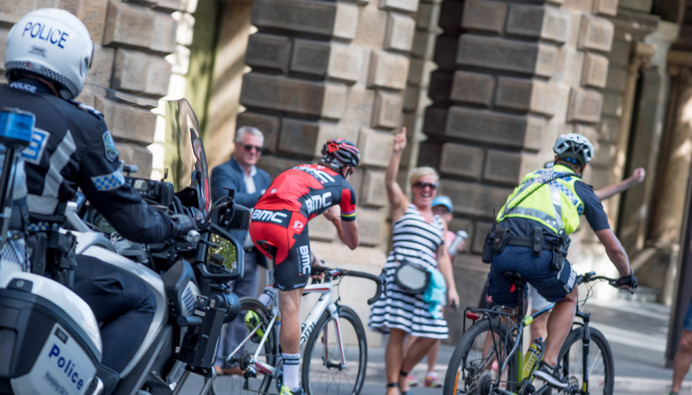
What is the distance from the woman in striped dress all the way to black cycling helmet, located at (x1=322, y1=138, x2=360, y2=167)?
141 centimetres

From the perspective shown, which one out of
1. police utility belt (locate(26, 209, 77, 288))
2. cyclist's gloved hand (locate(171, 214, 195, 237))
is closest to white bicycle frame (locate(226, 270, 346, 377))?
cyclist's gloved hand (locate(171, 214, 195, 237))

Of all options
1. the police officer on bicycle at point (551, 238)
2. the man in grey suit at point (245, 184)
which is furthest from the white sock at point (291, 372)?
the man in grey suit at point (245, 184)

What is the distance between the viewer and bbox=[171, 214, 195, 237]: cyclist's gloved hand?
4.29 metres

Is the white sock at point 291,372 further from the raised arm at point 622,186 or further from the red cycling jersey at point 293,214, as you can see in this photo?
the raised arm at point 622,186

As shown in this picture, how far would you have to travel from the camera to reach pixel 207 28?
13.4 m

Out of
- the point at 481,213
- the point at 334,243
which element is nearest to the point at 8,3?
the point at 334,243

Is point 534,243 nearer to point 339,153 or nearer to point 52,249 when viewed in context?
point 339,153

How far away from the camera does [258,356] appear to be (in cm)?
659

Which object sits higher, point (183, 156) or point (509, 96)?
point (509, 96)

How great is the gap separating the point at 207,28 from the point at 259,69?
2410 mm

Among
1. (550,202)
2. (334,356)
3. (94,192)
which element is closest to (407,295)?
(334,356)

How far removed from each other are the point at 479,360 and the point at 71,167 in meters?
3.54

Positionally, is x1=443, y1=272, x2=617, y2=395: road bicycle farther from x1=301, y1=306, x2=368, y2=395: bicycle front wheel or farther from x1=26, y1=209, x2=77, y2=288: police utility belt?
x1=26, y1=209, x2=77, y2=288: police utility belt

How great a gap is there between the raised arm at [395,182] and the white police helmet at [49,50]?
14.9 feet
